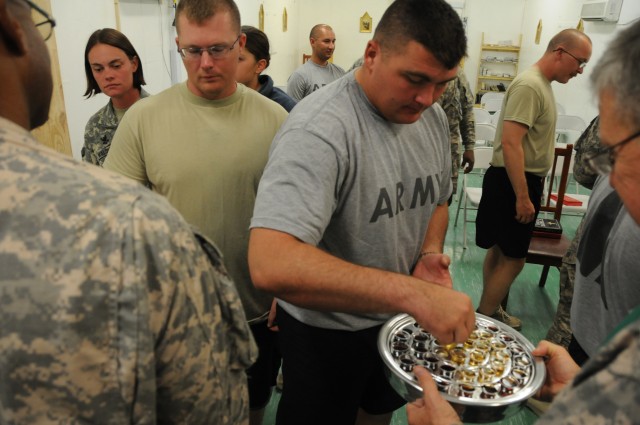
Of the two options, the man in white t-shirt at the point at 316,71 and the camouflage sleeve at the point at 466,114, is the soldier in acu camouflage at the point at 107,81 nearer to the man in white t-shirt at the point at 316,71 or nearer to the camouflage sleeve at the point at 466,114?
the man in white t-shirt at the point at 316,71

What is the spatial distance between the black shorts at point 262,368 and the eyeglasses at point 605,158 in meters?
1.17

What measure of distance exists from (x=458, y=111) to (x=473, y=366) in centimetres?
259

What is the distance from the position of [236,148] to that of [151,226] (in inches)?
37.4

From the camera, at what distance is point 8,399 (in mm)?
553

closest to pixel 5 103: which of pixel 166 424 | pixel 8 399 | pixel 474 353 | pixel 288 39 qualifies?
pixel 8 399

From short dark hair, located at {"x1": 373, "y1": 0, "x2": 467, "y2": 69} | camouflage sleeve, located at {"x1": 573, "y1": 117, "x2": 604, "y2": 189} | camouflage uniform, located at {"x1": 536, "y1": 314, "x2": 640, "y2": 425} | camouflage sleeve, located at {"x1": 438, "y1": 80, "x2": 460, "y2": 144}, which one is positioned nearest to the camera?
camouflage uniform, located at {"x1": 536, "y1": 314, "x2": 640, "y2": 425}

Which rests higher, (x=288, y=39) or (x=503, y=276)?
(x=288, y=39)

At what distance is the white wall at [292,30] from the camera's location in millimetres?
2354

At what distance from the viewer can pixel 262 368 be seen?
5.56 feet

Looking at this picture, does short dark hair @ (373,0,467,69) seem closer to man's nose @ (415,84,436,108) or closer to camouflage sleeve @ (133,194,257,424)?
man's nose @ (415,84,436,108)

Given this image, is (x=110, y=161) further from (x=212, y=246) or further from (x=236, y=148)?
(x=212, y=246)

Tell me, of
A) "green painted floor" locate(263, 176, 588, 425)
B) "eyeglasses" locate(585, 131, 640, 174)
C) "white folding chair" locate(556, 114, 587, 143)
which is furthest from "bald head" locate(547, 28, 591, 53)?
"white folding chair" locate(556, 114, 587, 143)

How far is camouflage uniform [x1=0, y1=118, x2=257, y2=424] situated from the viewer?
0.51 meters

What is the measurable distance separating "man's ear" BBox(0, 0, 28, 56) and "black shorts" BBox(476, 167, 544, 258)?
8.77 ft
